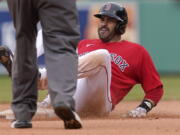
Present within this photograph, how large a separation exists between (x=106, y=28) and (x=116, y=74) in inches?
16.8

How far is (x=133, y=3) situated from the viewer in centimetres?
1547

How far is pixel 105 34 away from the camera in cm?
625

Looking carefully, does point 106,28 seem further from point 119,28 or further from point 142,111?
point 142,111

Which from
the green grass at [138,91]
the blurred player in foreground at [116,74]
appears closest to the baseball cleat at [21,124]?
the blurred player in foreground at [116,74]

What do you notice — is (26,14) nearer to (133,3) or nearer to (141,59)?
(141,59)

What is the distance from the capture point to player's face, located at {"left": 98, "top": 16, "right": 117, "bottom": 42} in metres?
6.21

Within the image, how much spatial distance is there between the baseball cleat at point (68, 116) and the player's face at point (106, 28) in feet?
5.56

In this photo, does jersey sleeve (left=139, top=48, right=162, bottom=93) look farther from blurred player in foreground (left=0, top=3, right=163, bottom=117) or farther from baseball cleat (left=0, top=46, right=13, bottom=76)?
baseball cleat (left=0, top=46, right=13, bottom=76)

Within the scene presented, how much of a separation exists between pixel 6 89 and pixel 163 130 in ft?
23.5

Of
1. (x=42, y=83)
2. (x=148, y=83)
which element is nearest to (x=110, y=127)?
(x=42, y=83)

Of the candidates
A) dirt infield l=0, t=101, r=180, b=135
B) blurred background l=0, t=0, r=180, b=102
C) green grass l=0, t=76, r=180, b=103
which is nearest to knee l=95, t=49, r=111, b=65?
dirt infield l=0, t=101, r=180, b=135

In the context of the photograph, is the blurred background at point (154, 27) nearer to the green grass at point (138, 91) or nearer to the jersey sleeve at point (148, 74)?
the green grass at point (138, 91)

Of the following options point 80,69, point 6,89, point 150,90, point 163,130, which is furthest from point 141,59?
point 6,89

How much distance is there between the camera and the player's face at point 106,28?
20.4 ft
